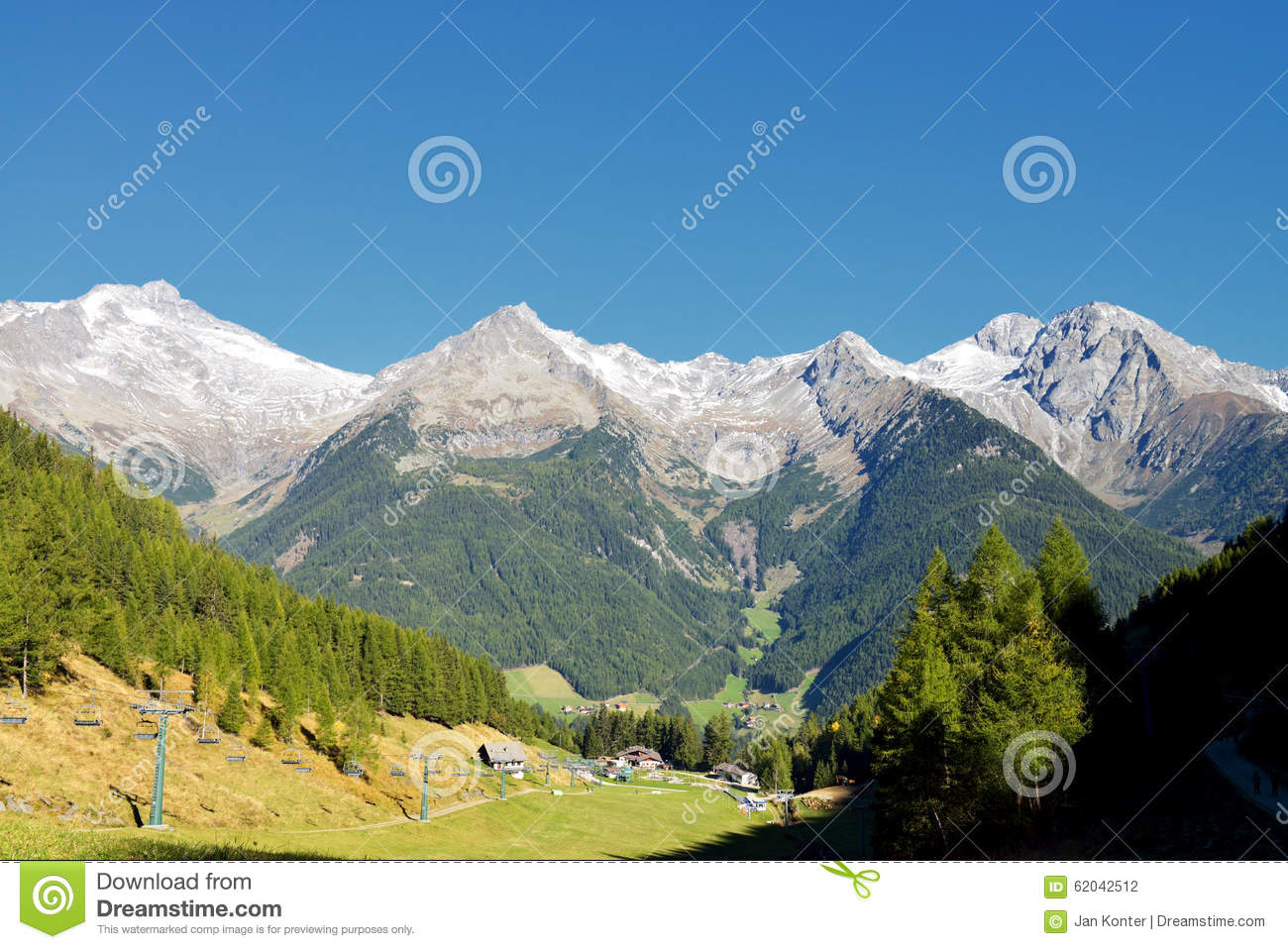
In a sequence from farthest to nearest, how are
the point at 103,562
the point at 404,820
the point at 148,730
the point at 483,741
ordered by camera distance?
the point at 483,741, the point at 103,562, the point at 404,820, the point at 148,730

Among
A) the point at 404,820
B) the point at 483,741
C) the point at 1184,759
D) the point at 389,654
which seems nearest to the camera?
the point at 1184,759

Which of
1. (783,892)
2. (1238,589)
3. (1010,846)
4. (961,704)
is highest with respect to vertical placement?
(1238,589)

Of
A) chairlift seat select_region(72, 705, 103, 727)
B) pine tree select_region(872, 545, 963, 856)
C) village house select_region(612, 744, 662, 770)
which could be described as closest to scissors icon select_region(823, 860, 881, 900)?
pine tree select_region(872, 545, 963, 856)

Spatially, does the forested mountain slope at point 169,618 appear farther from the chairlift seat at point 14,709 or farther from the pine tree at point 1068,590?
the pine tree at point 1068,590

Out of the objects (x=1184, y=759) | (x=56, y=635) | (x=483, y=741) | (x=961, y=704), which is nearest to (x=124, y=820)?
(x=56, y=635)

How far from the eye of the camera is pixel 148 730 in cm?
6350

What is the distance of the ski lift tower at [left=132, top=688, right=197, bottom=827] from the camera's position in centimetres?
4900

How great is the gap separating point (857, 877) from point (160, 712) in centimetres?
4773

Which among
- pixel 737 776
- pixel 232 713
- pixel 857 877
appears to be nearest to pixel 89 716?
pixel 232 713

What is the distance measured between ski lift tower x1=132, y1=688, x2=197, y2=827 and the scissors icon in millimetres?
43973

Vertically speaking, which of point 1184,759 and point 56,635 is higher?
point 56,635

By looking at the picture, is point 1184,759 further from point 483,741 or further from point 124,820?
point 483,741

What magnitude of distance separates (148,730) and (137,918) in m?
53.8

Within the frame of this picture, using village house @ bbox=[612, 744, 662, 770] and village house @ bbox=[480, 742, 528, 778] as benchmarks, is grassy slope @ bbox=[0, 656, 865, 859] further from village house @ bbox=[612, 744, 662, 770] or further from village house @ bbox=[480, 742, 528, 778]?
village house @ bbox=[612, 744, 662, 770]
